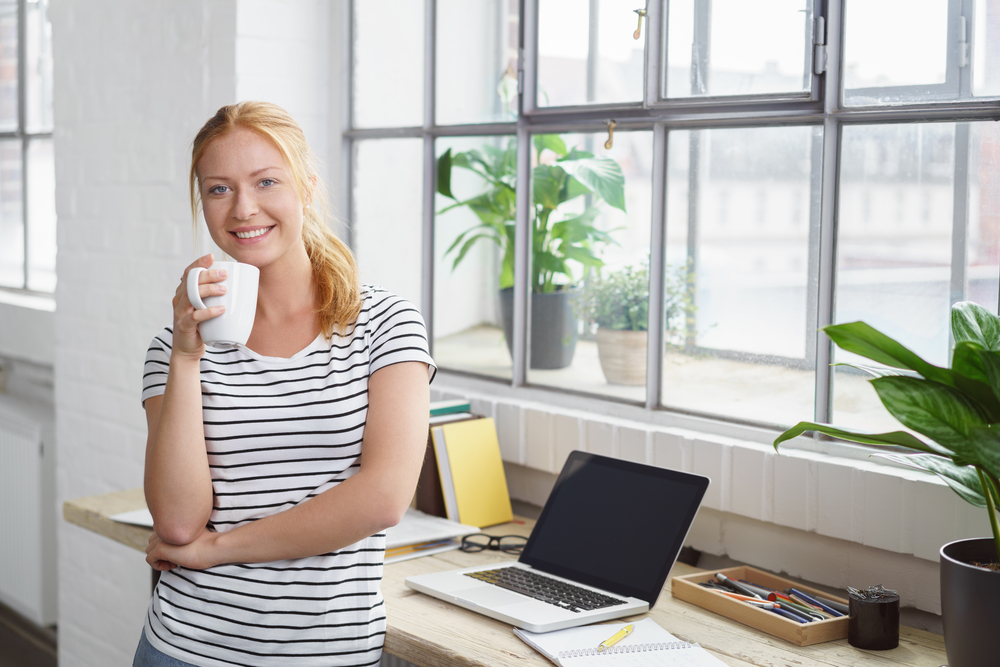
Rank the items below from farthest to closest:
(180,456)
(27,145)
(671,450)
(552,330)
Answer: (27,145) < (552,330) < (671,450) < (180,456)

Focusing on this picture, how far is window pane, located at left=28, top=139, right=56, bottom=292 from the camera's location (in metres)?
3.74

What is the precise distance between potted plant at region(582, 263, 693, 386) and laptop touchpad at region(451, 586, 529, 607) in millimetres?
621

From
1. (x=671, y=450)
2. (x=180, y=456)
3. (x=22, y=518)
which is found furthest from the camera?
(x=22, y=518)

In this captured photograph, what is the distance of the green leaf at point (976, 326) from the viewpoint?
120 centimetres

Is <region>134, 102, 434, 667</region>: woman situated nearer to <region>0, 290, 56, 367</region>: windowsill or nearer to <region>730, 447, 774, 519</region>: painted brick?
<region>730, 447, 774, 519</region>: painted brick

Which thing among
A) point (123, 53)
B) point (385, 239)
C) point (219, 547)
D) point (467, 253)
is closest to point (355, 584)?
point (219, 547)

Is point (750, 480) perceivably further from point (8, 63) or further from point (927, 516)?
point (8, 63)

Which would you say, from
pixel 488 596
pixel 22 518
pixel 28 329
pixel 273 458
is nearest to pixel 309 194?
pixel 273 458

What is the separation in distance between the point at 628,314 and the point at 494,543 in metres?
0.55

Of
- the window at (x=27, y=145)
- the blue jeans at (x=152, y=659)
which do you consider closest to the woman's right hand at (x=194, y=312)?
the blue jeans at (x=152, y=659)

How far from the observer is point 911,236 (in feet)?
5.28

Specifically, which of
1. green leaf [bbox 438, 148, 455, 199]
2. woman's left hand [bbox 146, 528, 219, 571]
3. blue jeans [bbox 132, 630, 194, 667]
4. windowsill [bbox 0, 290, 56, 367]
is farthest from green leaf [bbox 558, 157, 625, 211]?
windowsill [bbox 0, 290, 56, 367]

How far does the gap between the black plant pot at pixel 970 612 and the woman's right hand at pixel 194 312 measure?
3.28ft

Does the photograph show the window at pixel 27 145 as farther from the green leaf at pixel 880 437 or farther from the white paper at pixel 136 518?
the green leaf at pixel 880 437
